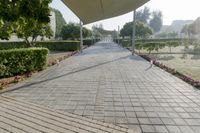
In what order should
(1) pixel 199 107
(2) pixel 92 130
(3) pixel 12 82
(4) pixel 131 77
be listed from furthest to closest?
(4) pixel 131 77 → (3) pixel 12 82 → (1) pixel 199 107 → (2) pixel 92 130

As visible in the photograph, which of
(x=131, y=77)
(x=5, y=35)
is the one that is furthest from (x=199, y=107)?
(x=5, y=35)

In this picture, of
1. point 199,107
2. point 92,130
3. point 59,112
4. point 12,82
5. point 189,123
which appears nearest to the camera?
point 92,130

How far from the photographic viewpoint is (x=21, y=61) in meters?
10.7

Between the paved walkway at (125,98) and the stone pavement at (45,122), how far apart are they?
12.6 inches

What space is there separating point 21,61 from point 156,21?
120 m

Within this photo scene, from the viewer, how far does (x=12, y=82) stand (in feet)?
29.0

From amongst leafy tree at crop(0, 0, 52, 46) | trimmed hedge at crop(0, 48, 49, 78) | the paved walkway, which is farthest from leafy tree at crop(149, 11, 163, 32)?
leafy tree at crop(0, 0, 52, 46)

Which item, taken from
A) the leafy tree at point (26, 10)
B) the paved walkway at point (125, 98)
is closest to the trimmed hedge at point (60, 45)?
the paved walkway at point (125, 98)

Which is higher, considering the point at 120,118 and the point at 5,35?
the point at 5,35

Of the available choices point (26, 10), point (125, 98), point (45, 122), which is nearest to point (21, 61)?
point (26, 10)

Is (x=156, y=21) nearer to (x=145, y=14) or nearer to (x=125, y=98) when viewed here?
(x=145, y=14)

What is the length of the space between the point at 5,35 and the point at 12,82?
6.41ft

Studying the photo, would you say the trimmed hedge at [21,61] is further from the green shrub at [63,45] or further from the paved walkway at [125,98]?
the green shrub at [63,45]

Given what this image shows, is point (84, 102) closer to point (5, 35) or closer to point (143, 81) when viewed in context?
point (143, 81)
